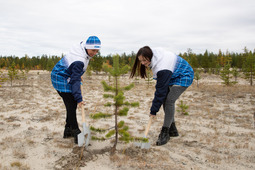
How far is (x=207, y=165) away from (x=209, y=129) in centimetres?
199

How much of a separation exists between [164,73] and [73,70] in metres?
1.58

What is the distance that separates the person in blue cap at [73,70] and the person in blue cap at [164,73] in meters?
0.86

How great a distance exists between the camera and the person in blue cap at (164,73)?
10.6 feet

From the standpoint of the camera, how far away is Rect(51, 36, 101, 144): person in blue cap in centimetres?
325

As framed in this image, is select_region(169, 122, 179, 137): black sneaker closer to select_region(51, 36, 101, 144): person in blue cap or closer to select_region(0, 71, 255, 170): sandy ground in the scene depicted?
select_region(0, 71, 255, 170): sandy ground

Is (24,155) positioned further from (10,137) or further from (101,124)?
(101,124)

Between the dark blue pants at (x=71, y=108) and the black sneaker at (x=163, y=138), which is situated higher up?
the dark blue pants at (x=71, y=108)

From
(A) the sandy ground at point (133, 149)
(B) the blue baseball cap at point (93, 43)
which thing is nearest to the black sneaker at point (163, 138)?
(A) the sandy ground at point (133, 149)

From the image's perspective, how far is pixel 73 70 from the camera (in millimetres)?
3270

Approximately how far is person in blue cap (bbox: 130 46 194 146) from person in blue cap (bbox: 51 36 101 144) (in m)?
0.86

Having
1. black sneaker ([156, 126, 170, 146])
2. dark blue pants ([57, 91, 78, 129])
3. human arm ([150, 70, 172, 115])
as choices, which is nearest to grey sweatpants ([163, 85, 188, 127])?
black sneaker ([156, 126, 170, 146])

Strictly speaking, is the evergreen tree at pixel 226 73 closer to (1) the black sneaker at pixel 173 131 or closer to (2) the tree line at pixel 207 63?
(2) the tree line at pixel 207 63

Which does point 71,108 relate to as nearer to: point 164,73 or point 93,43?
point 93,43

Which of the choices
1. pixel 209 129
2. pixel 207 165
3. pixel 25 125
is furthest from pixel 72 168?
pixel 209 129
